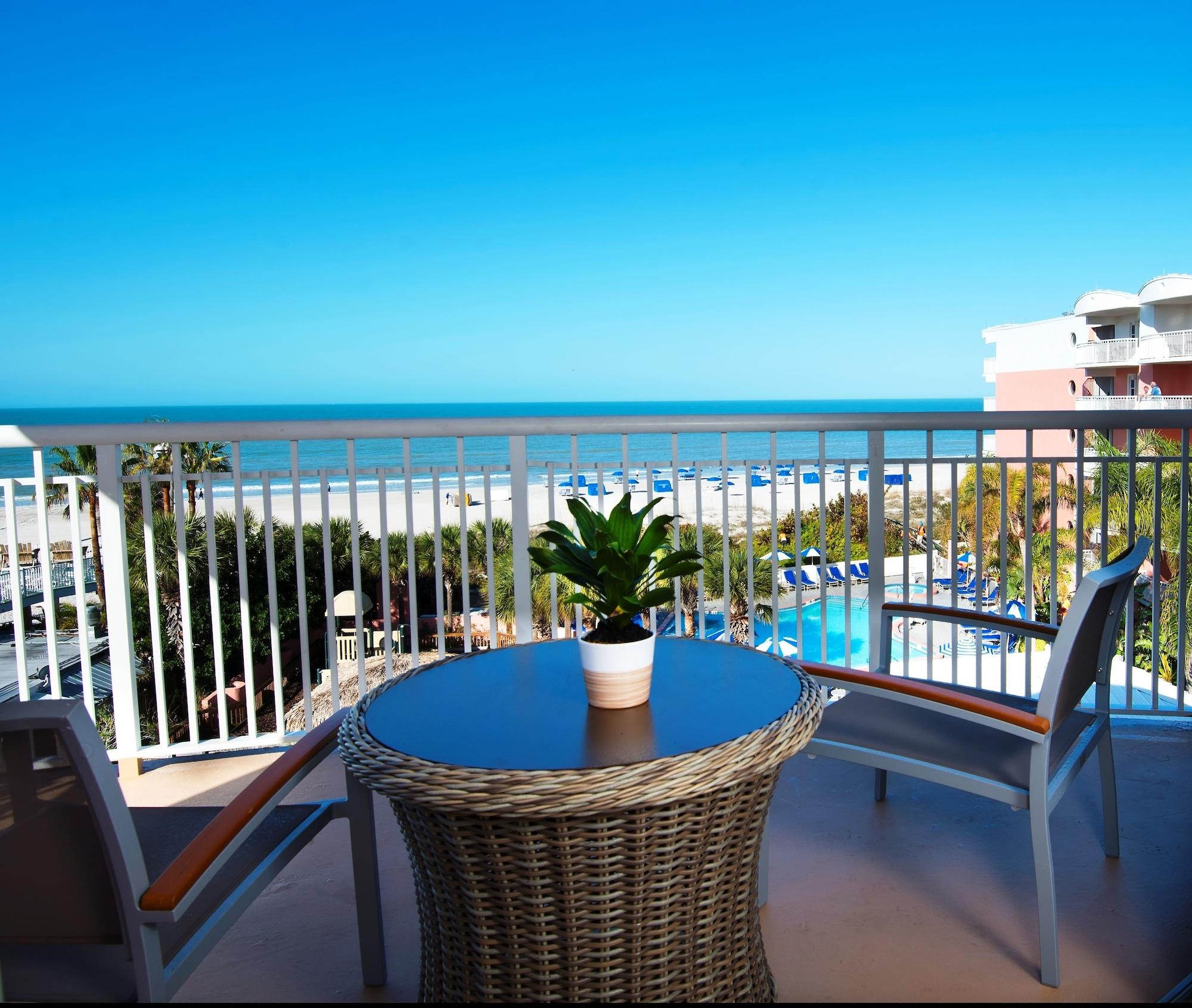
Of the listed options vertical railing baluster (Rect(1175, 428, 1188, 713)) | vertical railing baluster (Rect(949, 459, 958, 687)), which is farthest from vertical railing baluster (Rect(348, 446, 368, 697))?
vertical railing baluster (Rect(1175, 428, 1188, 713))

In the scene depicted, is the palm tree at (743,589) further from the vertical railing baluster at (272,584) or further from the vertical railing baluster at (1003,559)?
the vertical railing baluster at (272,584)

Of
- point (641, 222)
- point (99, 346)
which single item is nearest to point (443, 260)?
point (641, 222)

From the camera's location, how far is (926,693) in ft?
5.31

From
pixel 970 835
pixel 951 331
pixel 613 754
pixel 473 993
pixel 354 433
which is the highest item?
pixel 951 331

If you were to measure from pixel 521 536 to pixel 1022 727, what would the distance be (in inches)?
66.4

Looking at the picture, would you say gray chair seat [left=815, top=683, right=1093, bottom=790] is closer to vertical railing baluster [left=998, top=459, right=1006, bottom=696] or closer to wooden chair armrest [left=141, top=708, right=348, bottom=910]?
vertical railing baluster [left=998, top=459, right=1006, bottom=696]

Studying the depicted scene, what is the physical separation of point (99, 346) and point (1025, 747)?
46.7 m

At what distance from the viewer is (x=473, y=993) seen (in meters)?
1.27

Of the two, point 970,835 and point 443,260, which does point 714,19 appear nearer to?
point 970,835

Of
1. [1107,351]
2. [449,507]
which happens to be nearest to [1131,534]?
[449,507]

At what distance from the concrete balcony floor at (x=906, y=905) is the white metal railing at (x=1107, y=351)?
91.3 feet

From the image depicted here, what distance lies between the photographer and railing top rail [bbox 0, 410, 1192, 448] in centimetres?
246

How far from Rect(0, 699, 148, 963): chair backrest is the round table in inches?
11.9

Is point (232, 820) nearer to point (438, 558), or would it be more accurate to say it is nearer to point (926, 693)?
point (926, 693)
